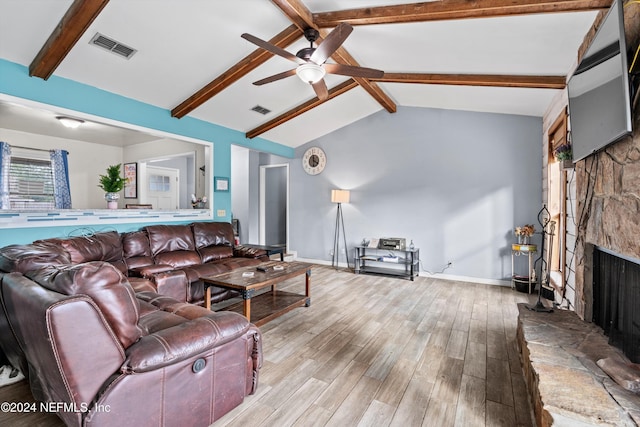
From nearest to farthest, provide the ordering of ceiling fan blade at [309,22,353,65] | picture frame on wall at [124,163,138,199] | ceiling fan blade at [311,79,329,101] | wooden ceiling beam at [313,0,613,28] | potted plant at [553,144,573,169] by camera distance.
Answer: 1. wooden ceiling beam at [313,0,613,28]
2. ceiling fan blade at [309,22,353,65]
3. potted plant at [553,144,573,169]
4. ceiling fan blade at [311,79,329,101]
5. picture frame on wall at [124,163,138,199]

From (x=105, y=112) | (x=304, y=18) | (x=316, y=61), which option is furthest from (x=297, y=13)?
(x=105, y=112)

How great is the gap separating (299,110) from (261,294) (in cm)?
304

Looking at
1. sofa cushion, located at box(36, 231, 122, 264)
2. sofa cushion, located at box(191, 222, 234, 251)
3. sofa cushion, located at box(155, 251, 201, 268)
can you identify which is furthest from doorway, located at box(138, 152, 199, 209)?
sofa cushion, located at box(36, 231, 122, 264)

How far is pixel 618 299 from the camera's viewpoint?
195 cm

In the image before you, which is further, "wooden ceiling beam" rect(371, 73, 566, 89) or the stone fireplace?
"wooden ceiling beam" rect(371, 73, 566, 89)

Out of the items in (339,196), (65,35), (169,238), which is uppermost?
(65,35)

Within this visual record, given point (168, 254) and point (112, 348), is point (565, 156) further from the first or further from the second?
point (168, 254)

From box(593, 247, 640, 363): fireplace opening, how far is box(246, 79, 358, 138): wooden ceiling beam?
11.5 feet

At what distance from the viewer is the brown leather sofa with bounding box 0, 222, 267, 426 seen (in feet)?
4.04

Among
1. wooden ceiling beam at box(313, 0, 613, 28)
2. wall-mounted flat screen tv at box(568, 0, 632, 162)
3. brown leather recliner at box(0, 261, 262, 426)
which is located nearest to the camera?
brown leather recliner at box(0, 261, 262, 426)

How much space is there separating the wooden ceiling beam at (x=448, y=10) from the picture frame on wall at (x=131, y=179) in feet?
15.5

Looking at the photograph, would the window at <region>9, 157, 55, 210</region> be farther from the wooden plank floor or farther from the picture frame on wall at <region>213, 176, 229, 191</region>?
the wooden plank floor

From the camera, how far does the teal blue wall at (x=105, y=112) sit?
285 cm

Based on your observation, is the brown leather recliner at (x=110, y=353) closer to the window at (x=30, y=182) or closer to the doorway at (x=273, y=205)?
the window at (x=30, y=182)
